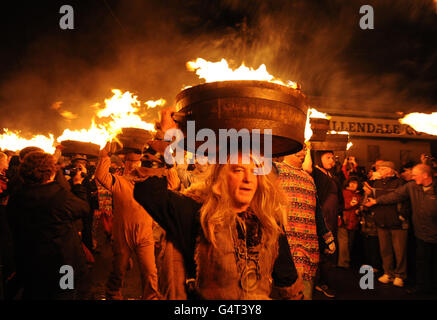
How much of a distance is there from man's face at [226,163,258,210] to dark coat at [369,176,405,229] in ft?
20.2

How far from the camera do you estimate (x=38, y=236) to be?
132 inches

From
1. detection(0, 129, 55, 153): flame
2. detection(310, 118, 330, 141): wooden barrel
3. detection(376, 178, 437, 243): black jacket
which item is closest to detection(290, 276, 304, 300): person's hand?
detection(310, 118, 330, 141): wooden barrel

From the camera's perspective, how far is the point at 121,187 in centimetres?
497

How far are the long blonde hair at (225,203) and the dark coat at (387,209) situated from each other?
5.71 meters

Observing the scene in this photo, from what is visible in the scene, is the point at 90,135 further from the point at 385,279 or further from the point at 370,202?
the point at 385,279

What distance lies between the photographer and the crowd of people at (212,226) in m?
1.97

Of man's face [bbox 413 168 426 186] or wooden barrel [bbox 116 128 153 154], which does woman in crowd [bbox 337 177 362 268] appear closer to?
man's face [bbox 413 168 426 186]

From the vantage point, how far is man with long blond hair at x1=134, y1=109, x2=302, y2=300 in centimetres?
192

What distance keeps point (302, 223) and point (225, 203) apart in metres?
1.81

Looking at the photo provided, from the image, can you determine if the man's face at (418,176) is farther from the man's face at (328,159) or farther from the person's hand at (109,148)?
the person's hand at (109,148)

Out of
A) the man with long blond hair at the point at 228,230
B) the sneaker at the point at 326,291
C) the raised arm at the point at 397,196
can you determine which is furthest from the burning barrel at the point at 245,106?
the raised arm at the point at 397,196
